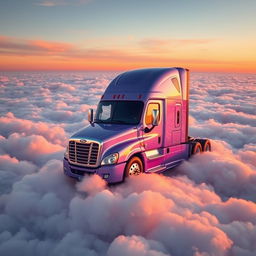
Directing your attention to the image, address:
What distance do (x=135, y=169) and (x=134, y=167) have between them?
0.09 meters

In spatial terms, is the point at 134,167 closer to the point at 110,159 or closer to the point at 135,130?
the point at 110,159

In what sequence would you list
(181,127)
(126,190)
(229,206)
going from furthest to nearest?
(181,127) → (126,190) → (229,206)

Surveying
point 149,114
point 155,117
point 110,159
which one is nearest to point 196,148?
point 149,114

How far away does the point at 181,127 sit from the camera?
11281 mm

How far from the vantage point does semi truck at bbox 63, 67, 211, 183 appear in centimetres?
828

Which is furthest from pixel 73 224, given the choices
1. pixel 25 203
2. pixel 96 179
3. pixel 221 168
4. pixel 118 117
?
pixel 221 168

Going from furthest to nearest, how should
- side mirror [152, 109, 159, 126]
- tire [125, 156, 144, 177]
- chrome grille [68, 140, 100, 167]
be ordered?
side mirror [152, 109, 159, 126], tire [125, 156, 144, 177], chrome grille [68, 140, 100, 167]

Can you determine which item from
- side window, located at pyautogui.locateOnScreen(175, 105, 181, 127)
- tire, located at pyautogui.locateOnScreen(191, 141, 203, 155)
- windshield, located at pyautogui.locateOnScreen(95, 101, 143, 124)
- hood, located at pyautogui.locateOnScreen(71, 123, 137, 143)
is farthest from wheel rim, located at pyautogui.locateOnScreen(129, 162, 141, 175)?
tire, located at pyautogui.locateOnScreen(191, 141, 203, 155)

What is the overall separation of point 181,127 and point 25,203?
6.47m

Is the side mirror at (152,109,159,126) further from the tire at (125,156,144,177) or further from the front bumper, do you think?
the front bumper

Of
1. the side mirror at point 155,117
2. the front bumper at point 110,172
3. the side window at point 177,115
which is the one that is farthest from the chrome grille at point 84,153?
the side window at point 177,115

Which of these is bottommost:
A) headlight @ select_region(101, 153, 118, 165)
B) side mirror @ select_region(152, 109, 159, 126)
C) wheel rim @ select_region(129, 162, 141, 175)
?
wheel rim @ select_region(129, 162, 141, 175)

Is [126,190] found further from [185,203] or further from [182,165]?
[182,165]

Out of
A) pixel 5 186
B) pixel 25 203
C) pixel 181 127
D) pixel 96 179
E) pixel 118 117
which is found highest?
pixel 118 117
